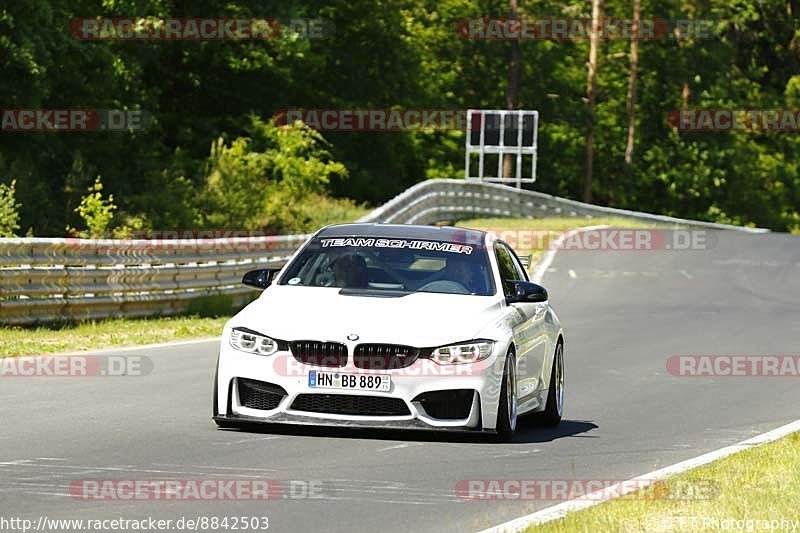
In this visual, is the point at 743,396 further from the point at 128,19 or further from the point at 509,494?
the point at 128,19

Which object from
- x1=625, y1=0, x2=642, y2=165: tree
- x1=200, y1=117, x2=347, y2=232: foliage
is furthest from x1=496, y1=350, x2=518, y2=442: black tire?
x1=625, y1=0, x2=642, y2=165: tree

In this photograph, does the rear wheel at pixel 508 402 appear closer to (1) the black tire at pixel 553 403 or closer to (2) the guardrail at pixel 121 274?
(1) the black tire at pixel 553 403

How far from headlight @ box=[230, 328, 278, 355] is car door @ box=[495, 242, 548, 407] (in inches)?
71.5

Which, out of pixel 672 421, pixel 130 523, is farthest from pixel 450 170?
pixel 130 523

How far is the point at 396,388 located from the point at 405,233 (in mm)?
2029

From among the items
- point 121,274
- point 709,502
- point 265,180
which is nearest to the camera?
point 709,502

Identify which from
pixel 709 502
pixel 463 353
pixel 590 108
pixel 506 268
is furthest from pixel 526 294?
pixel 590 108

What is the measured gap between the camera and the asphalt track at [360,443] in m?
8.16

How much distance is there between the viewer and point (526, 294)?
1177 cm

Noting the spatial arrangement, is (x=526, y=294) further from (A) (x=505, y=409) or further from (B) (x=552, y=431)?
(B) (x=552, y=431)

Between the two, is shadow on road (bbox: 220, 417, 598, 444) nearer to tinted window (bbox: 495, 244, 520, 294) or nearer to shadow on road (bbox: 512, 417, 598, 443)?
shadow on road (bbox: 512, 417, 598, 443)

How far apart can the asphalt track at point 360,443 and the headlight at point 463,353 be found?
1.95ft

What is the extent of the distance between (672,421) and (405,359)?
3.59 m

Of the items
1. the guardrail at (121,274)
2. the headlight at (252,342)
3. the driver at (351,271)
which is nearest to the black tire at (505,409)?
the driver at (351,271)
